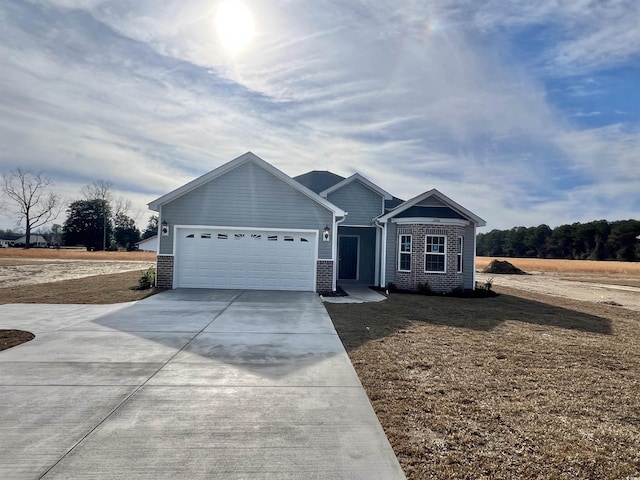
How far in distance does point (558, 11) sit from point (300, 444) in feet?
39.7

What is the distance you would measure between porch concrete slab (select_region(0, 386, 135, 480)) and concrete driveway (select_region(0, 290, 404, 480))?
0.01 metres

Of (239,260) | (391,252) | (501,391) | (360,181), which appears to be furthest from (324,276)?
(501,391)

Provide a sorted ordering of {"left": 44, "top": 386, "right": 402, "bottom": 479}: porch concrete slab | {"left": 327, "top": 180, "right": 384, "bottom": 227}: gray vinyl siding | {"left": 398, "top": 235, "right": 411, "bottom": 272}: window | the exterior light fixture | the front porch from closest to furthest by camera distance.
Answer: {"left": 44, "top": 386, "right": 402, "bottom": 479}: porch concrete slab < the exterior light fixture < {"left": 398, "top": 235, "right": 411, "bottom": 272}: window < {"left": 327, "top": 180, "right": 384, "bottom": 227}: gray vinyl siding < the front porch

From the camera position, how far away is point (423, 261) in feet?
49.7

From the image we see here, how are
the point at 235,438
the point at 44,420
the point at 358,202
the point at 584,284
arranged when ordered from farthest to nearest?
the point at 584,284 < the point at 358,202 < the point at 44,420 < the point at 235,438

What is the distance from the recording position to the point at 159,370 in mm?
5133

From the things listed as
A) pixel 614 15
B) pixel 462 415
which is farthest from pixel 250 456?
pixel 614 15

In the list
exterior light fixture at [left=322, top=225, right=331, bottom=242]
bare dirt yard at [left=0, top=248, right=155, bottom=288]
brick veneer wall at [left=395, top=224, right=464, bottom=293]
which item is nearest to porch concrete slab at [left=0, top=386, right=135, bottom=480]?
exterior light fixture at [left=322, top=225, right=331, bottom=242]

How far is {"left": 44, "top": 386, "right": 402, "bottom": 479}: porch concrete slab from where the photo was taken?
115 inches

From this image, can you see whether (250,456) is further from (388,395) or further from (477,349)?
(477,349)

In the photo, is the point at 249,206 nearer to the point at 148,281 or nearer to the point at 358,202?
the point at 148,281

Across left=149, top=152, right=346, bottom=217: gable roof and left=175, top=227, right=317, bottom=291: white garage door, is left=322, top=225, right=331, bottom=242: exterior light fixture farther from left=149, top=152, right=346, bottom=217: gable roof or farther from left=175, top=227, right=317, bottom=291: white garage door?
left=149, top=152, right=346, bottom=217: gable roof

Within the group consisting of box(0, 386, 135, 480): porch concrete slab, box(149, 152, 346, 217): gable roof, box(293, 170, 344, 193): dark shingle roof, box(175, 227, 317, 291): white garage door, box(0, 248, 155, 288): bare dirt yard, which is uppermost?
box(293, 170, 344, 193): dark shingle roof

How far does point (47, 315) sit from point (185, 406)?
6.69 m
